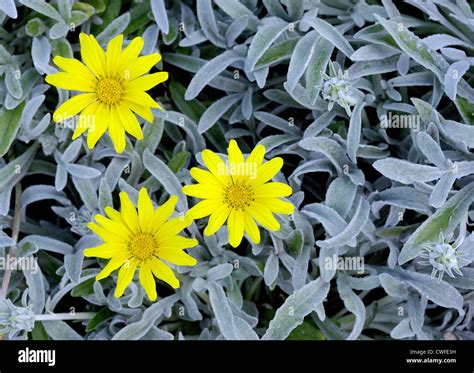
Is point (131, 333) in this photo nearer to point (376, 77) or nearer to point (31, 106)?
point (31, 106)

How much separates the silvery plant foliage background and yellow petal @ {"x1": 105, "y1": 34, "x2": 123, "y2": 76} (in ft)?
0.52

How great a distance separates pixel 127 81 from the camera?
154 centimetres

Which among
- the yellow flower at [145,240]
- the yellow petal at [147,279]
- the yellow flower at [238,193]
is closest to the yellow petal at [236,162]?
the yellow flower at [238,193]

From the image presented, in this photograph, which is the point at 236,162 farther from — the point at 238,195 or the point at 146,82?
the point at 146,82

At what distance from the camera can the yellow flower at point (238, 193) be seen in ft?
4.78

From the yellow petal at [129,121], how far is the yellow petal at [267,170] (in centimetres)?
27

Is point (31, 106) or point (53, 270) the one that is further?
point (53, 270)

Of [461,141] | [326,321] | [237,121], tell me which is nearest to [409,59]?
[461,141]

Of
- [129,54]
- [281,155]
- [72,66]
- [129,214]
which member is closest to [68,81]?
[72,66]

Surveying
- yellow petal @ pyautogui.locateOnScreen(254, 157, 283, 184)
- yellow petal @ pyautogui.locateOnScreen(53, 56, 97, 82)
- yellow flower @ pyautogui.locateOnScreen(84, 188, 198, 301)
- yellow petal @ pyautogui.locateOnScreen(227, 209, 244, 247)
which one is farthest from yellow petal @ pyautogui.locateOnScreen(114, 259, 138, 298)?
yellow petal @ pyautogui.locateOnScreen(53, 56, 97, 82)

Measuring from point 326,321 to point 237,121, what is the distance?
535 mm

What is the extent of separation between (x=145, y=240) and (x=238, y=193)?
23cm

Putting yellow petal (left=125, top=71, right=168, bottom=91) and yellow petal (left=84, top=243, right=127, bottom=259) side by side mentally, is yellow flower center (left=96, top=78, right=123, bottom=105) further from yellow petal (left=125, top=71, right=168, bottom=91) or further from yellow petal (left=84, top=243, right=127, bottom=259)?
yellow petal (left=84, top=243, right=127, bottom=259)

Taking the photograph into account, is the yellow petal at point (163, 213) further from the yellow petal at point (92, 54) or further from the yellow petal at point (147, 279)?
the yellow petal at point (92, 54)
